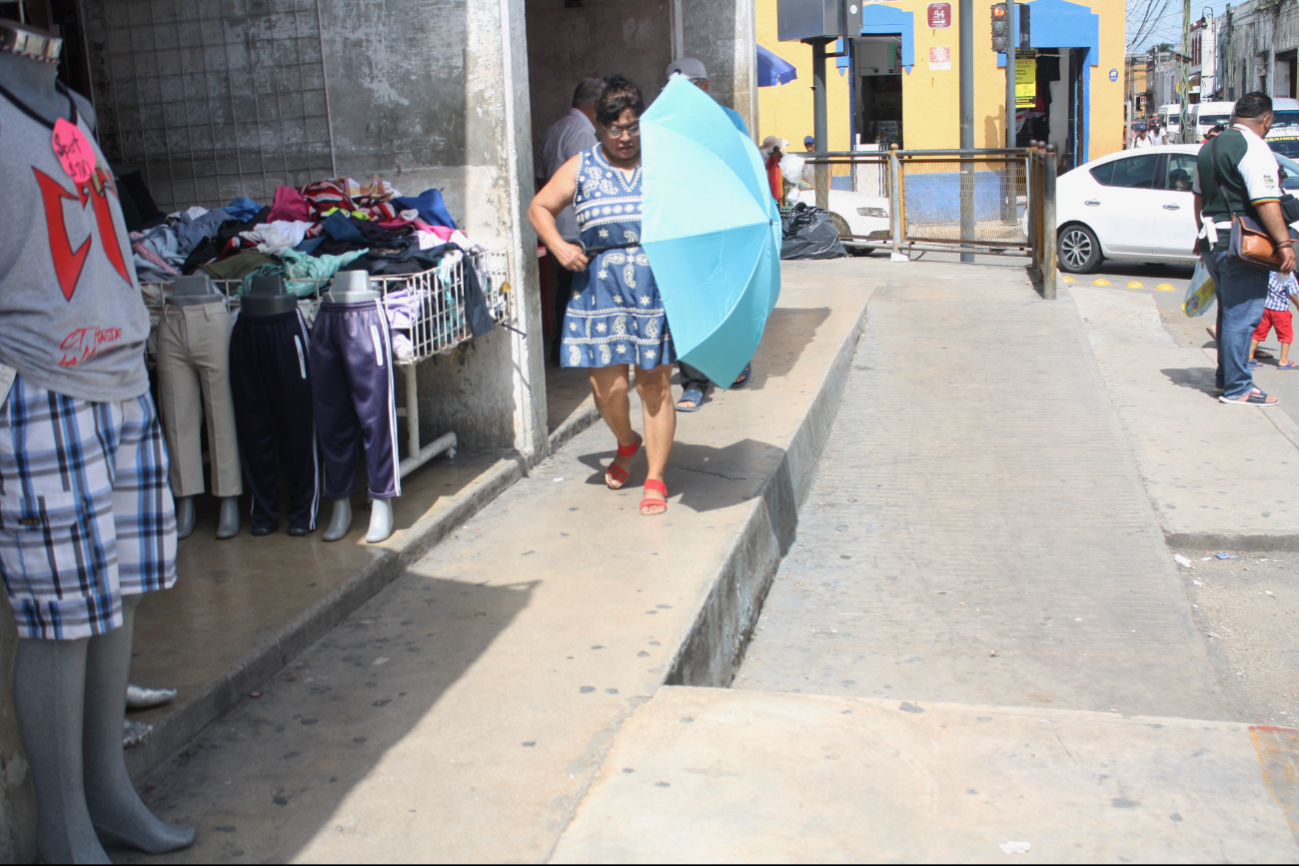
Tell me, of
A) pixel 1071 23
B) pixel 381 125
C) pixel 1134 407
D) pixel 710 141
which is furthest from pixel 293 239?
pixel 1071 23

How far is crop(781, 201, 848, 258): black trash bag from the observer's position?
12.7 meters

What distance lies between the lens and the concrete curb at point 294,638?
2775 millimetres

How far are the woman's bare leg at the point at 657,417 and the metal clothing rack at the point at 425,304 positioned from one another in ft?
2.55

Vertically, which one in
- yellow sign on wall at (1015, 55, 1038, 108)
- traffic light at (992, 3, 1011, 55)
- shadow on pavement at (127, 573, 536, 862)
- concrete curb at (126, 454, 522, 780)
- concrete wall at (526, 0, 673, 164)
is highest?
yellow sign on wall at (1015, 55, 1038, 108)

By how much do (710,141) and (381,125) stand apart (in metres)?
1.65

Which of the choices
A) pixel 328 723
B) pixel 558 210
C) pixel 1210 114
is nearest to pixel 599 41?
pixel 558 210

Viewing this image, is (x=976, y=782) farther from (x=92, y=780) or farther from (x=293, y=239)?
(x=293, y=239)

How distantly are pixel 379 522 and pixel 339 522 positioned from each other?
0.53ft

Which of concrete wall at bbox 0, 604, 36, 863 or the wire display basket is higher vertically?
the wire display basket

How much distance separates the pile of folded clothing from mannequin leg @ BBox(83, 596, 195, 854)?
2.14 metres

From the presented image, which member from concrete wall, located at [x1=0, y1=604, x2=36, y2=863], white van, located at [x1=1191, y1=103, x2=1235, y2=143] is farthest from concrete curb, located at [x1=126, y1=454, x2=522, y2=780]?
white van, located at [x1=1191, y1=103, x2=1235, y2=143]

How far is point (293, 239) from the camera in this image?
4.46 metres

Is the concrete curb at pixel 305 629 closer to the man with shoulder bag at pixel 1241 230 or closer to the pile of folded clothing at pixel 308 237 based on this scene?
the pile of folded clothing at pixel 308 237

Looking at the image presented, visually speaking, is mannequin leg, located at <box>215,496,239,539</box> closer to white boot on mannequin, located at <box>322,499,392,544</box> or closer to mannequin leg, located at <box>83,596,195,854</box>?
white boot on mannequin, located at <box>322,499,392,544</box>
